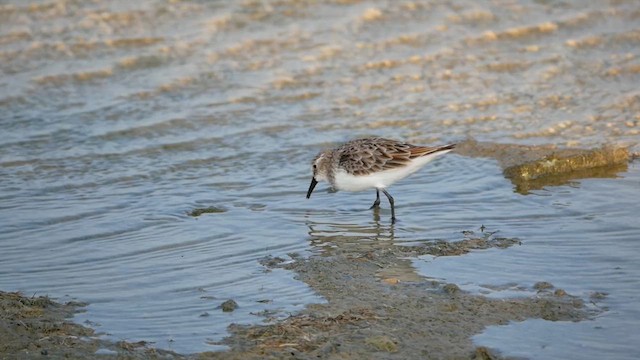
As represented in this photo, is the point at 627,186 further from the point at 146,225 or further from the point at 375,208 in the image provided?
the point at 146,225

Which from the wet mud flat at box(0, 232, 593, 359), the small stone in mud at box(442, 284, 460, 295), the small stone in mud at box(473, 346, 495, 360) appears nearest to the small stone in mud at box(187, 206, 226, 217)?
the wet mud flat at box(0, 232, 593, 359)

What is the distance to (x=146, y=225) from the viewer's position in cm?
867

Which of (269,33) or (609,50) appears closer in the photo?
(609,50)

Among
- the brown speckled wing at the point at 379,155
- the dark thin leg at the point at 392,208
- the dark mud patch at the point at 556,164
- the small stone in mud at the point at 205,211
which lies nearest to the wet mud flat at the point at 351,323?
the dark thin leg at the point at 392,208

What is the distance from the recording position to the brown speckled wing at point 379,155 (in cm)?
914

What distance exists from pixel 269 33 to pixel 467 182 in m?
6.01

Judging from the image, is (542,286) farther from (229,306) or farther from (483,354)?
(229,306)

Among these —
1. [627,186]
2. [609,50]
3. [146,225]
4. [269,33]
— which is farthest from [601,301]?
[269,33]

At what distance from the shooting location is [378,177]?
916 cm

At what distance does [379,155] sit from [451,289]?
9.11 ft

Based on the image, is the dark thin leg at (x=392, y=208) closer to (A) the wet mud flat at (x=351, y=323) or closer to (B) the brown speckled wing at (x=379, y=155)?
(B) the brown speckled wing at (x=379, y=155)

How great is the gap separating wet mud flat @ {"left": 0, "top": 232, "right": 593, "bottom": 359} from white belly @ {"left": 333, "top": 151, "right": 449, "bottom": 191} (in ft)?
6.64

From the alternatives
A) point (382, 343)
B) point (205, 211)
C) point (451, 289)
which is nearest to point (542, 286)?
point (451, 289)

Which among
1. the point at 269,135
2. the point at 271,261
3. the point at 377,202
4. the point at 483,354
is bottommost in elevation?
the point at 483,354
